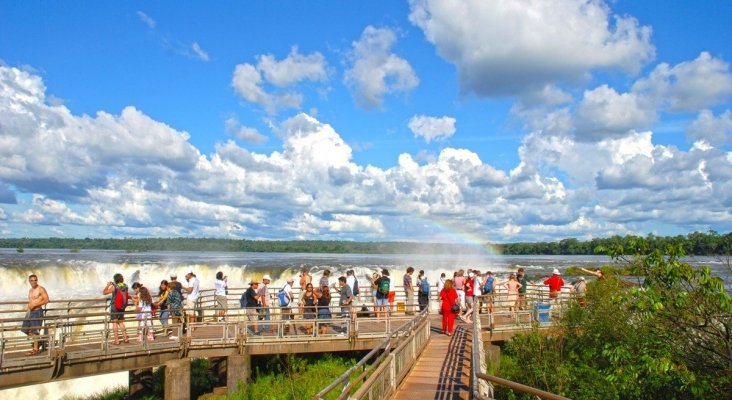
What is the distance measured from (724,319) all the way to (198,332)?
48.9ft

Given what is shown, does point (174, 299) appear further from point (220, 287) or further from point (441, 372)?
point (441, 372)

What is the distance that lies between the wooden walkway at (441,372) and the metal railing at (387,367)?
221mm

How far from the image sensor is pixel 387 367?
11891 mm

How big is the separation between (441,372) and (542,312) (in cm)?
782

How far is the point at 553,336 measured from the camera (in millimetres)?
18984

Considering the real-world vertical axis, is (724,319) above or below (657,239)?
below

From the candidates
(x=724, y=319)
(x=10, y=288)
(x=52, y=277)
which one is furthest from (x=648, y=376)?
(x=52, y=277)

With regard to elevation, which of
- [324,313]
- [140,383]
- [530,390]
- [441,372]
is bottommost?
[140,383]

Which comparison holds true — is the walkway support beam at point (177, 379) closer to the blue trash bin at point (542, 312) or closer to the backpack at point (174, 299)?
the backpack at point (174, 299)

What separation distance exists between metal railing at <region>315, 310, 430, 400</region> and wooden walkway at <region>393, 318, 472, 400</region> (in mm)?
221

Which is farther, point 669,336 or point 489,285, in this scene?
point 489,285

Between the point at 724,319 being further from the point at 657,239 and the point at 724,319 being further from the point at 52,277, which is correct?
the point at 52,277

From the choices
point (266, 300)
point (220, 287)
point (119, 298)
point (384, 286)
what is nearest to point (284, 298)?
point (266, 300)

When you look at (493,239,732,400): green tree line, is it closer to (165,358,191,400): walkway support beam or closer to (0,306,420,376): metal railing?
(0,306,420,376): metal railing
